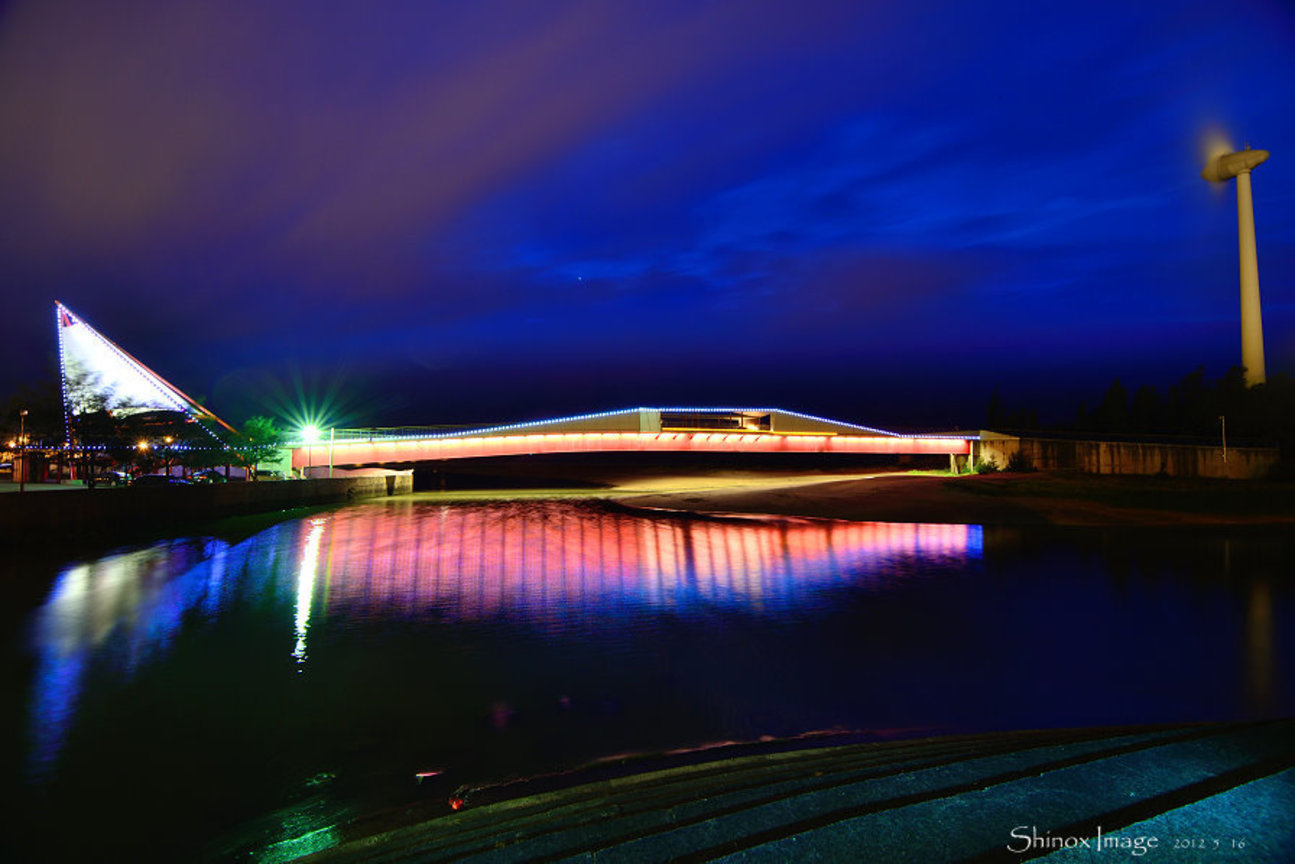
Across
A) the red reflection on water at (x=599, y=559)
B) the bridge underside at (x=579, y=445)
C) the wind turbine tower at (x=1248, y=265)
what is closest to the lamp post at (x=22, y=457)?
the red reflection on water at (x=599, y=559)

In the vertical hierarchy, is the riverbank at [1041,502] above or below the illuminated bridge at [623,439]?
below

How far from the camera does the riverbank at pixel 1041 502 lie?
105ft

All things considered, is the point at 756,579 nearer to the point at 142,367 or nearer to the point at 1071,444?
the point at 1071,444

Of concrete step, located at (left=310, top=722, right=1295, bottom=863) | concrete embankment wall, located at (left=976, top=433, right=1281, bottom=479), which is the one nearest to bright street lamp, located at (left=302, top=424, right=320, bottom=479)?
concrete step, located at (left=310, top=722, right=1295, bottom=863)

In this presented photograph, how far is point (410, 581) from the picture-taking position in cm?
2009

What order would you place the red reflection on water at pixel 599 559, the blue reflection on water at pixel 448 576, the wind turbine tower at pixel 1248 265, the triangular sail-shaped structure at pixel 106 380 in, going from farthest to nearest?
the wind turbine tower at pixel 1248 265 → the triangular sail-shaped structure at pixel 106 380 → the red reflection on water at pixel 599 559 → the blue reflection on water at pixel 448 576

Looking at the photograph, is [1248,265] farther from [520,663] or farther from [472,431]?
[520,663]

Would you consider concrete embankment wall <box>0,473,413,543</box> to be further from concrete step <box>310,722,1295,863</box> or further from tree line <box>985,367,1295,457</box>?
tree line <box>985,367,1295,457</box>

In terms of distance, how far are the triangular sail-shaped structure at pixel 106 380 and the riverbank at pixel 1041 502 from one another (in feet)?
110

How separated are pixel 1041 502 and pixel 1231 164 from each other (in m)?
56.3

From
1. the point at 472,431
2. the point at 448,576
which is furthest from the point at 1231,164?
the point at 448,576

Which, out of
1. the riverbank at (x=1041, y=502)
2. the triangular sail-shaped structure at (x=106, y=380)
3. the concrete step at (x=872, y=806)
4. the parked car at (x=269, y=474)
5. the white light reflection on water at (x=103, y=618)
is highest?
the triangular sail-shaped structure at (x=106, y=380)

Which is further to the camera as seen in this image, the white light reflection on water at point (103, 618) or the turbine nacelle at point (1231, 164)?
the turbine nacelle at point (1231, 164)

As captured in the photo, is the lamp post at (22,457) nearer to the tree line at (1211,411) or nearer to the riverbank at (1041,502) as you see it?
the riverbank at (1041,502)
